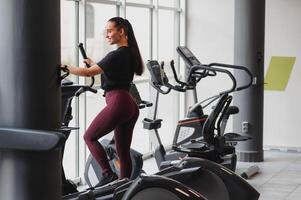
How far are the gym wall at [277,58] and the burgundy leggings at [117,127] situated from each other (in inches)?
176

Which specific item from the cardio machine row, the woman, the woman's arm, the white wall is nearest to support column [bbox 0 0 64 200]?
the woman's arm

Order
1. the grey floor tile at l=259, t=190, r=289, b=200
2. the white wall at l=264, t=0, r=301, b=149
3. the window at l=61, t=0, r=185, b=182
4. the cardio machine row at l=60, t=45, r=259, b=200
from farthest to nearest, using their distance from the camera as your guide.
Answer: the white wall at l=264, t=0, r=301, b=149, the window at l=61, t=0, r=185, b=182, the grey floor tile at l=259, t=190, r=289, b=200, the cardio machine row at l=60, t=45, r=259, b=200

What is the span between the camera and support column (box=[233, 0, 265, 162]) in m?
7.11

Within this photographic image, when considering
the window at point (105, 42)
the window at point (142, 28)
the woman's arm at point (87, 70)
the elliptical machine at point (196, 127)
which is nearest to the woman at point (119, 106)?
the woman's arm at point (87, 70)

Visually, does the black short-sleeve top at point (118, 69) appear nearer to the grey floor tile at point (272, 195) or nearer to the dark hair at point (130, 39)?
the dark hair at point (130, 39)

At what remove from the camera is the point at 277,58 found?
8.19m

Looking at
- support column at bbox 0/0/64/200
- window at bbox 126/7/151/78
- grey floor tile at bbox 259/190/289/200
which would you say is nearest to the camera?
support column at bbox 0/0/64/200

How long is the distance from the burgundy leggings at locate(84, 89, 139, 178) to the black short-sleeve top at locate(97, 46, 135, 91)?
2.4 inches

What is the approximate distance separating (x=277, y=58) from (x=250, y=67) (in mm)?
1250

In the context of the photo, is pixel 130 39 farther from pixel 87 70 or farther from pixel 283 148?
pixel 283 148

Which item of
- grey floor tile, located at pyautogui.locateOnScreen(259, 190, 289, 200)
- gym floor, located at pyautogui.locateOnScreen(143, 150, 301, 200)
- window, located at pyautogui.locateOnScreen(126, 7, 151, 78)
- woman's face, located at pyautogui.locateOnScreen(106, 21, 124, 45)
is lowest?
gym floor, located at pyautogui.locateOnScreen(143, 150, 301, 200)

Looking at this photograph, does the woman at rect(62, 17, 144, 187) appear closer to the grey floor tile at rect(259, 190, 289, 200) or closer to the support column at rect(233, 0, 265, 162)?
the grey floor tile at rect(259, 190, 289, 200)

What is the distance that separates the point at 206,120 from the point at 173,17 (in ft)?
12.0

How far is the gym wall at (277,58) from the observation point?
8094 mm
